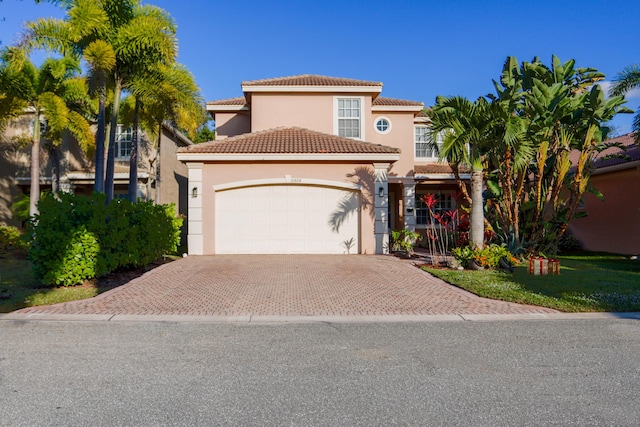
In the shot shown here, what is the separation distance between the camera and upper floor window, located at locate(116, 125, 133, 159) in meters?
23.3

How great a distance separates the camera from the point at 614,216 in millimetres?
18047

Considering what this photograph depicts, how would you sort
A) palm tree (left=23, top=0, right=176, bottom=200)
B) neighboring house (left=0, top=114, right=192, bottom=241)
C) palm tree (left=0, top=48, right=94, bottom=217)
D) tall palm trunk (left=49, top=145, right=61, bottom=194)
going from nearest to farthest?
palm tree (left=23, top=0, right=176, bottom=200)
palm tree (left=0, top=48, right=94, bottom=217)
tall palm trunk (left=49, top=145, right=61, bottom=194)
neighboring house (left=0, top=114, right=192, bottom=241)

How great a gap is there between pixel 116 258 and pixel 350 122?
38.2 ft

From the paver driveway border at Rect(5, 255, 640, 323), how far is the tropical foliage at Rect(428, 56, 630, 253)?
12.9 ft

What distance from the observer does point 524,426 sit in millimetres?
3578

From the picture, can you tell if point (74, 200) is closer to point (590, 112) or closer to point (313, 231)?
point (313, 231)

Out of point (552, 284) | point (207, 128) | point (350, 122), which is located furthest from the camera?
point (207, 128)

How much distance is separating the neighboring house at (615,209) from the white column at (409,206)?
6.80 m

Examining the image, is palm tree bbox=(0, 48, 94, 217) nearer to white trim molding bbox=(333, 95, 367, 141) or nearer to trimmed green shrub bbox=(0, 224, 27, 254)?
trimmed green shrub bbox=(0, 224, 27, 254)

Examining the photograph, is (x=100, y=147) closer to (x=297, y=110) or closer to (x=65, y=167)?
(x=297, y=110)

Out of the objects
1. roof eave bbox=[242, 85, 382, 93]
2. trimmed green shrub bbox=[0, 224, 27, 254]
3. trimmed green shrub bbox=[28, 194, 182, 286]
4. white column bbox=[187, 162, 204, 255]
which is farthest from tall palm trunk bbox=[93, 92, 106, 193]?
roof eave bbox=[242, 85, 382, 93]

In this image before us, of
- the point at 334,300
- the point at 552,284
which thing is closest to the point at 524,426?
the point at 334,300

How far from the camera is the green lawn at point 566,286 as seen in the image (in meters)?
8.15

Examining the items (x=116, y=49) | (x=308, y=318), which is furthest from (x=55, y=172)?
(x=308, y=318)
